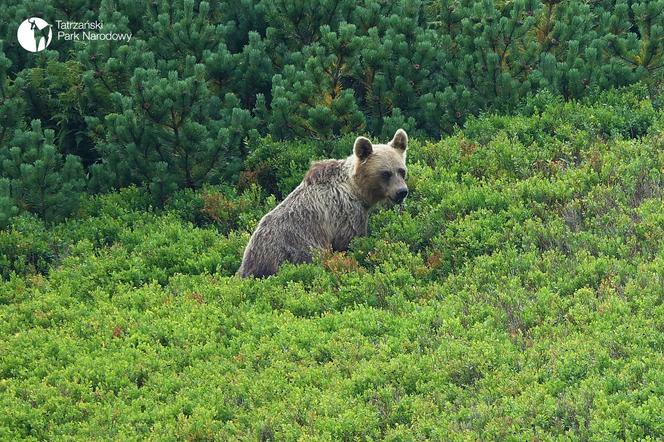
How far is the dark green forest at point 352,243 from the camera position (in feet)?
34.3

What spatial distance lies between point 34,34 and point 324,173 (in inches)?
306

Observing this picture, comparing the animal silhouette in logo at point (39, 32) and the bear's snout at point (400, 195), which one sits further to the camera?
the animal silhouette in logo at point (39, 32)

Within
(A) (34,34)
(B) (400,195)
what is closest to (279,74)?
(A) (34,34)

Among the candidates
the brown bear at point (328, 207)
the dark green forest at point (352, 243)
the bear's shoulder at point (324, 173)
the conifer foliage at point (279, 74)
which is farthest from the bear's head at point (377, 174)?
the conifer foliage at point (279, 74)

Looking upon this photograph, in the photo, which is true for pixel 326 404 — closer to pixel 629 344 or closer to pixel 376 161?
pixel 629 344

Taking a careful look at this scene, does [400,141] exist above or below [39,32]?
below

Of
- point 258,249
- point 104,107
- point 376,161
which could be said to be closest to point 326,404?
point 258,249

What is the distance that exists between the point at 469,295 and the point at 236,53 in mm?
8906

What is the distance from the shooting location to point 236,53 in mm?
19422

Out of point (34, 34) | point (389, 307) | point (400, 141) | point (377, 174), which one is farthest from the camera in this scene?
point (34, 34)

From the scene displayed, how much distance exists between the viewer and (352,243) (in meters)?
14.5

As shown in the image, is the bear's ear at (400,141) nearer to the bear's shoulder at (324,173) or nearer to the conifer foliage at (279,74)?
the bear's shoulder at (324,173)

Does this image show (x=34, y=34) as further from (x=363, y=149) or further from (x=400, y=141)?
(x=400, y=141)

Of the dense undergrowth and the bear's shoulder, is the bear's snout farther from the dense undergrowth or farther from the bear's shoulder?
the bear's shoulder
